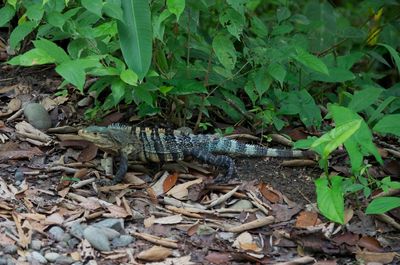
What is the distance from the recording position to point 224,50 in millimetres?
5496

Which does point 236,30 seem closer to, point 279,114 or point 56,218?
point 279,114

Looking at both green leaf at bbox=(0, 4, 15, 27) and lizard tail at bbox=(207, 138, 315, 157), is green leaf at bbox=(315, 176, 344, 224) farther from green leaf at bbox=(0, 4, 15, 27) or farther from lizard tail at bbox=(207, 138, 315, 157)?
green leaf at bbox=(0, 4, 15, 27)

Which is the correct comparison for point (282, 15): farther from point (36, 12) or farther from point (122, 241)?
point (122, 241)

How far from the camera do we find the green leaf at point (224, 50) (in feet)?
18.0

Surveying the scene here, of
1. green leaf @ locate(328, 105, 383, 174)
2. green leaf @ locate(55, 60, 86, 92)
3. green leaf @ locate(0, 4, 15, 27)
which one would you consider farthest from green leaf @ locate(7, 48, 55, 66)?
green leaf @ locate(328, 105, 383, 174)

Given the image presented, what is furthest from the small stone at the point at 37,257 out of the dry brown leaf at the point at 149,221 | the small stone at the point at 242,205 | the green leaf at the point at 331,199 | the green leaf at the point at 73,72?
the green leaf at the point at 331,199

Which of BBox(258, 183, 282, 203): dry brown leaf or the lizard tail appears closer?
BBox(258, 183, 282, 203): dry brown leaf

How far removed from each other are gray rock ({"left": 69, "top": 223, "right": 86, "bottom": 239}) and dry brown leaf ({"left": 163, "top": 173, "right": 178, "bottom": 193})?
871mm

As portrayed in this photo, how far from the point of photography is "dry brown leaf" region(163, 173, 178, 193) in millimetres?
5375

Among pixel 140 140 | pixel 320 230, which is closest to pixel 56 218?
pixel 140 140

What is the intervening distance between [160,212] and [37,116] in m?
1.52

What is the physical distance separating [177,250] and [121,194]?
0.77 meters

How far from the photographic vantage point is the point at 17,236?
178 inches

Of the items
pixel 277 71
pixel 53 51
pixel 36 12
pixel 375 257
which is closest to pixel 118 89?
pixel 53 51
